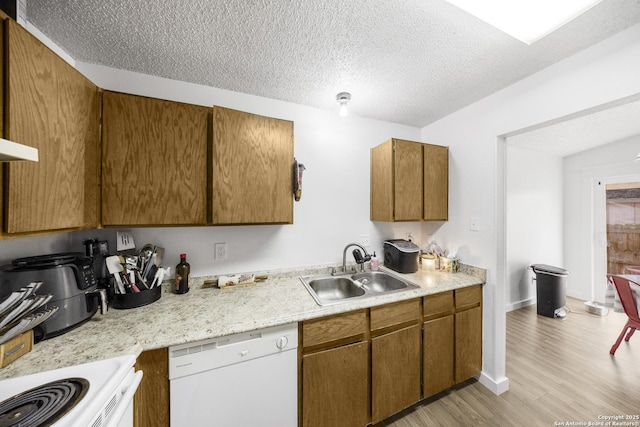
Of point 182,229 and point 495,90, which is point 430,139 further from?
point 182,229

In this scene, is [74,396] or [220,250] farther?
[220,250]

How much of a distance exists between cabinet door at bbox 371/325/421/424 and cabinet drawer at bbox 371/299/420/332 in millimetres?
61

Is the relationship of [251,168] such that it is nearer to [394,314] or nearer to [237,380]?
[237,380]

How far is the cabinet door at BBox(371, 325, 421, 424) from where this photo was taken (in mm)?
1356

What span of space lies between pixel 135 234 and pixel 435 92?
246cm

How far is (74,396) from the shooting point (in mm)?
635

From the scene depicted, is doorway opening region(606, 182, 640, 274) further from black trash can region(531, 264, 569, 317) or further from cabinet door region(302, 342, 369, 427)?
cabinet door region(302, 342, 369, 427)

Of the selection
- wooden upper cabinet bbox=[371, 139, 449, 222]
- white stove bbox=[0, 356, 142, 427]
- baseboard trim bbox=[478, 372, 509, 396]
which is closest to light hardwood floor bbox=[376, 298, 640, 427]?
baseboard trim bbox=[478, 372, 509, 396]

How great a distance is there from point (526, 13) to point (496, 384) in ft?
7.97

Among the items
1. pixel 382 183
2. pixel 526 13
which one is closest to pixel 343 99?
pixel 382 183

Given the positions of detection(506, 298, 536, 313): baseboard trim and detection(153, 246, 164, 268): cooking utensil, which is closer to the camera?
detection(153, 246, 164, 268): cooking utensil

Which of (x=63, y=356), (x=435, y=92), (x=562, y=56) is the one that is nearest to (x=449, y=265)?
(x=435, y=92)

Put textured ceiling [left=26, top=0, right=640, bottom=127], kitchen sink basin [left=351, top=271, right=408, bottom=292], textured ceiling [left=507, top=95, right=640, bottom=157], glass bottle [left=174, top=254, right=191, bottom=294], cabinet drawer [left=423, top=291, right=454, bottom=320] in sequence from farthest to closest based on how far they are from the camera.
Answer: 1. textured ceiling [left=507, top=95, right=640, bottom=157]
2. kitchen sink basin [left=351, top=271, right=408, bottom=292]
3. cabinet drawer [left=423, top=291, right=454, bottom=320]
4. glass bottle [left=174, top=254, right=191, bottom=294]
5. textured ceiling [left=26, top=0, right=640, bottom=127]

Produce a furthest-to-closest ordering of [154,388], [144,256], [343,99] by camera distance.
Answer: [343,99]
[144,256]
[154,388]
